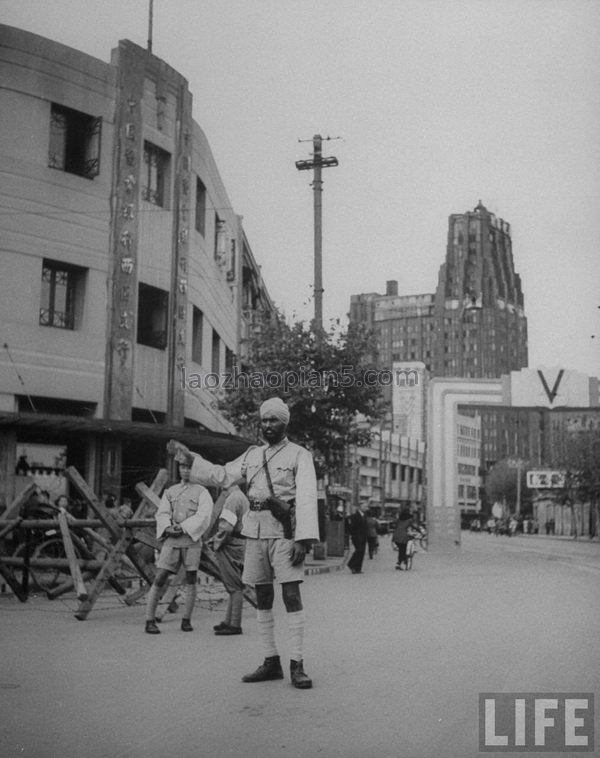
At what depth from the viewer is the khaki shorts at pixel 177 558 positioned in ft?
32.1

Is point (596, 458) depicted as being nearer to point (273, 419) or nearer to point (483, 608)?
point (483, 608)

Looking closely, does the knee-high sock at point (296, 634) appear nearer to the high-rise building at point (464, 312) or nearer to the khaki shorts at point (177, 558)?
the khaki shorts at point (177, 558)

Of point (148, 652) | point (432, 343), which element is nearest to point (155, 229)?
point (148, 652)

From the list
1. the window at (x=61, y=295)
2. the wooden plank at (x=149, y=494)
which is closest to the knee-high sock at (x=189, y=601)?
the wooden plank at (x=149, y=494)

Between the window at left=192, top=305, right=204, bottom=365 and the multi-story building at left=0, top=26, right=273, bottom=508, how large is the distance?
341 millimetres

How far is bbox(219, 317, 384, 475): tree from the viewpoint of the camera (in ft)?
80.5

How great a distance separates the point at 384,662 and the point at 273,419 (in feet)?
6.95

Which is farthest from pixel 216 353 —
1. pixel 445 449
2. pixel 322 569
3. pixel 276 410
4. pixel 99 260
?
pixel 276 410

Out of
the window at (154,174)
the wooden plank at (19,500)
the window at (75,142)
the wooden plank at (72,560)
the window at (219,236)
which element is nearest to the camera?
the wooden plank at (72,560)

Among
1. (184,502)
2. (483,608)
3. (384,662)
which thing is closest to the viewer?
(384,662)

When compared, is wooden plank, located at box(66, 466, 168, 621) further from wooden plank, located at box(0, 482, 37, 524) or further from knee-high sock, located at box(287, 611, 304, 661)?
knee-high sock, located at box(287, 611, 304, 661)

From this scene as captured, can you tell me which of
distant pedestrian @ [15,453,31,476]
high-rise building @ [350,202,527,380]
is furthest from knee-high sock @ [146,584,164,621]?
high-rise building @ [350,202,527,380]

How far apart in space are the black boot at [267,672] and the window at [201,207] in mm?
20459

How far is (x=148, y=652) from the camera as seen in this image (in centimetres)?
810
